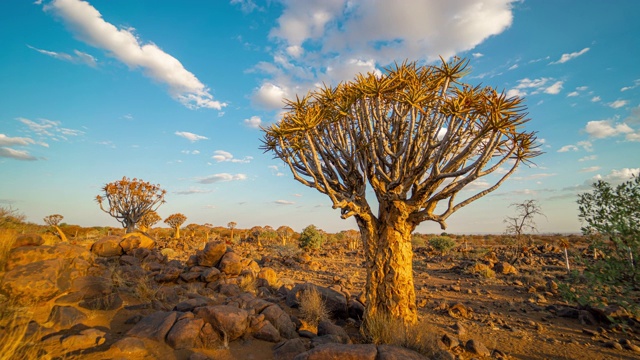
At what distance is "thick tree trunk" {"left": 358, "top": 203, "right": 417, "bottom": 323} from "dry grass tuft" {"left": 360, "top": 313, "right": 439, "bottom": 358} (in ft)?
0.71

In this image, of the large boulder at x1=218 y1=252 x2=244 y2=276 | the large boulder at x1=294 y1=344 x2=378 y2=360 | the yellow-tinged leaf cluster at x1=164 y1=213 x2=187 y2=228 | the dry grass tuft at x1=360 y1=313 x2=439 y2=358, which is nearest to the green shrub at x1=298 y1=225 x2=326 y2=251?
the yellow-tinged leaf cluster at x1=164 y1=213 x2=187 y2=228

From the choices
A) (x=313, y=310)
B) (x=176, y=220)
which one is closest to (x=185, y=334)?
(x=313, y=310)

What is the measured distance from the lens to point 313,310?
6.91m

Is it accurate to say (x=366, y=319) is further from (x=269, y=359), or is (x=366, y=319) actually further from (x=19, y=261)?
(x=19, y=261)

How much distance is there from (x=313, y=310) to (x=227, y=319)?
223 cm

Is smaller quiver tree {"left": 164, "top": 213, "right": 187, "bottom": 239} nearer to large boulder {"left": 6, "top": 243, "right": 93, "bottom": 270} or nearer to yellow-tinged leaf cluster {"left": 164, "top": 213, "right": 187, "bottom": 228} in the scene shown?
yellow-tinged leaf cluster {"left": 164, "top": 213, "right": 187, "bottom": 228}

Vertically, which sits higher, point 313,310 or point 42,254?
point 42,254

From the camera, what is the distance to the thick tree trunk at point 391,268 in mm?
6371

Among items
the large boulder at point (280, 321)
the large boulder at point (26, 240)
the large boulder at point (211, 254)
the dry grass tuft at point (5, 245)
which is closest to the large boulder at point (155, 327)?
the large boulder at point (280, 321)

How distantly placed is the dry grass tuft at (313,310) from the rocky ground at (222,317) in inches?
8.7

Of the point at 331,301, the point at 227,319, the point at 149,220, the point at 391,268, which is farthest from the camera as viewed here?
the point at 149,220

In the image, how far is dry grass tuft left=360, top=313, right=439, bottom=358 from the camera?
5180mm

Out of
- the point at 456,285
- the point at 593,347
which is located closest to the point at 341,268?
the point at 456,285

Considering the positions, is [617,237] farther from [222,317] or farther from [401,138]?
[222,317]
